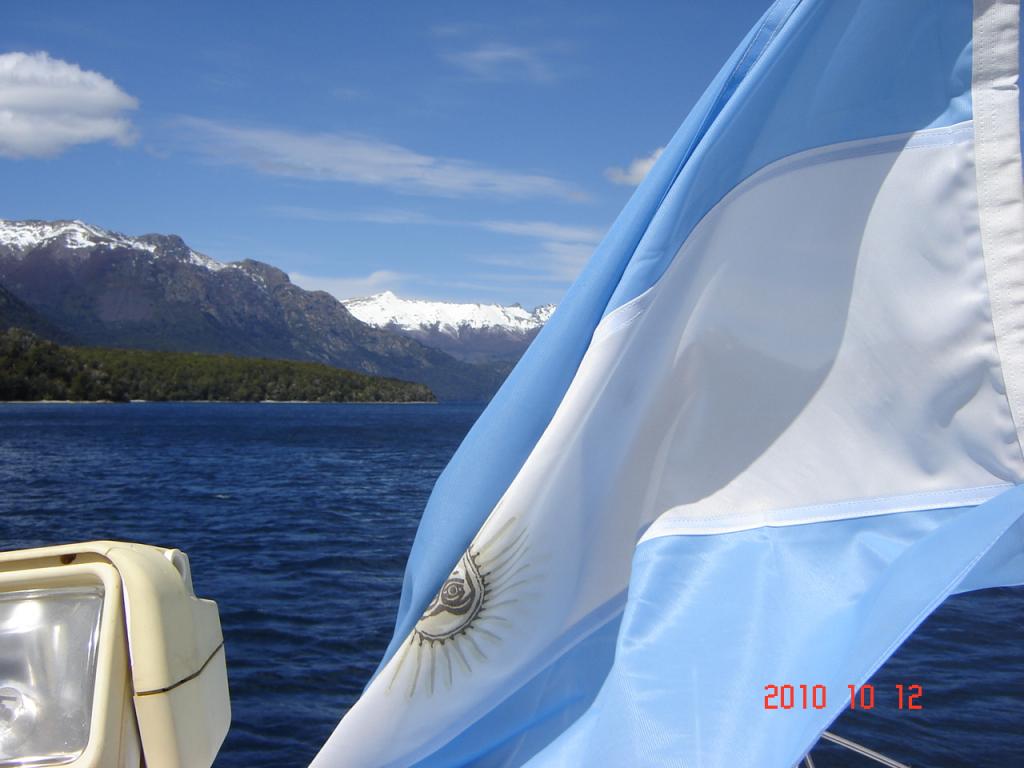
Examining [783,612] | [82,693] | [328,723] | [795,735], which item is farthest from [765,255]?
[328,723]

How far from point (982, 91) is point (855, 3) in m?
0.44

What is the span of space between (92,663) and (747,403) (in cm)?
197

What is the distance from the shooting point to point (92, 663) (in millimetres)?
2512

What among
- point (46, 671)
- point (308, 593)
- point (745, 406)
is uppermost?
point (745, 406)

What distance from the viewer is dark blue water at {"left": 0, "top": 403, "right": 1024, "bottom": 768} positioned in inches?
378

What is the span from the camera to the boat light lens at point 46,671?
249 cm

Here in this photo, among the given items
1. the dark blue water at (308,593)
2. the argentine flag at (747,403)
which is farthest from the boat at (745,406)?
the dark blue water at (308,593)

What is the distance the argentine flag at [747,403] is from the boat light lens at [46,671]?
68cm
